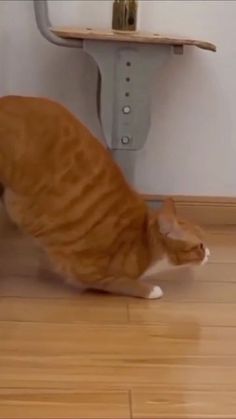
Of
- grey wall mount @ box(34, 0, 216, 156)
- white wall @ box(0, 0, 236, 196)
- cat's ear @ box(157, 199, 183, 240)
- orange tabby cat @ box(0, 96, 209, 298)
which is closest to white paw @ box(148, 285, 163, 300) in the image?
orange tabby cat @ box(0, 96, 209, 298)

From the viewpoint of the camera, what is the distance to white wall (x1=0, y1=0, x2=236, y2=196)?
1.89 meters

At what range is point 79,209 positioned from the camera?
1562 millimetres

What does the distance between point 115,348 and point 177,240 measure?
276 millimetres

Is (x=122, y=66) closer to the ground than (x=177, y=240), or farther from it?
farther from it

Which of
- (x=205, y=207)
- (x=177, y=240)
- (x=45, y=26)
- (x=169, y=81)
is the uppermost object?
(x=45, y=26)

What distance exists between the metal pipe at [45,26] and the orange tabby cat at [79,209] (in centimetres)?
23

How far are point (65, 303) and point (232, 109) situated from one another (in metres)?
0.70

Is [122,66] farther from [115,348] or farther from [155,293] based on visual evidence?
[115,348]

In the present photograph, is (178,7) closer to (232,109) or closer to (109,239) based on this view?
(232,109)

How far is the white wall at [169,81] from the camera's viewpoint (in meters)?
1.89

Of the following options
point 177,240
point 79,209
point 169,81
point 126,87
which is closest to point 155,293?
point 177,240

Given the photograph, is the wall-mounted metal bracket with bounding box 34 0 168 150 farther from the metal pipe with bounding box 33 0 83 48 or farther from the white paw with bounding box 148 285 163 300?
the white paw with bounding box 148 285 163 300

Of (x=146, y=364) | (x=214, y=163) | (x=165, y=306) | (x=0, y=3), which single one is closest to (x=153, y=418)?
(x=146, y=364)

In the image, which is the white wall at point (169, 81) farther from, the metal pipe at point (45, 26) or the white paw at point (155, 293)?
the white paw at point (155, 293)
